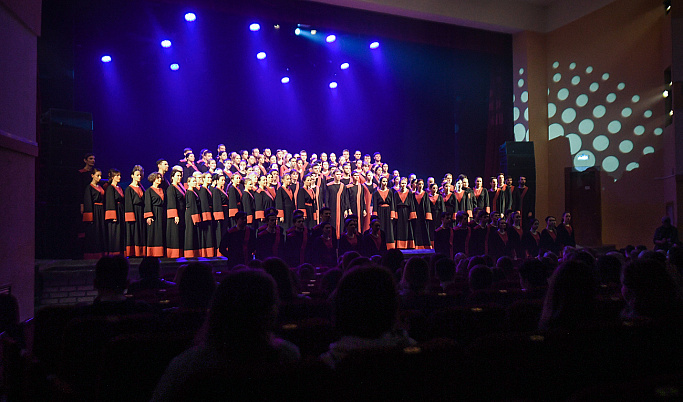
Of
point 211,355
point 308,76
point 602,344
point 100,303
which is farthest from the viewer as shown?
point 308,76

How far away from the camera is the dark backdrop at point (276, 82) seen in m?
11.9

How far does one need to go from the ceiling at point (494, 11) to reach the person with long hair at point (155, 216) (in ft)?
21.2

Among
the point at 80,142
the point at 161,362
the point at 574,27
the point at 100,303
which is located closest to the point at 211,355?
the point at 161,362

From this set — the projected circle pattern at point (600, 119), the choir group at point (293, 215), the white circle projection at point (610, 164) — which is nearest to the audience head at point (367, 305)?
the choir group at point (293, 215)

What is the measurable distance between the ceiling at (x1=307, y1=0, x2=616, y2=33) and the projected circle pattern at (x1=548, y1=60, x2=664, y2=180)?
1.34 metres

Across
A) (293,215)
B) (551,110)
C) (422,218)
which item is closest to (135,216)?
(293,215)

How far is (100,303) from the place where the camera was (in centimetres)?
271

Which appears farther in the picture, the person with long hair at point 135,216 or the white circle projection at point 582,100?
the white circle projection at point 582,100

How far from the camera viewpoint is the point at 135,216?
872 cm

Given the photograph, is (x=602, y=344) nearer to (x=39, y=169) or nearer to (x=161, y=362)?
(x=161, y=362)

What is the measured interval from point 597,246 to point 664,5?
596cm

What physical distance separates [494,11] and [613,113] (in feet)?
13.8

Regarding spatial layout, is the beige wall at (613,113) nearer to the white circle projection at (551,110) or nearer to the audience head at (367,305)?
the white circle projection at (551,110)

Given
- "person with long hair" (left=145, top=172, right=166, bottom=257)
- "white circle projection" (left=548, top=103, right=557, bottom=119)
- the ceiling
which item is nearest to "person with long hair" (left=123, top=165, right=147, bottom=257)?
"person with long hair" (left=145, top=172, right=166, bottom=257)
